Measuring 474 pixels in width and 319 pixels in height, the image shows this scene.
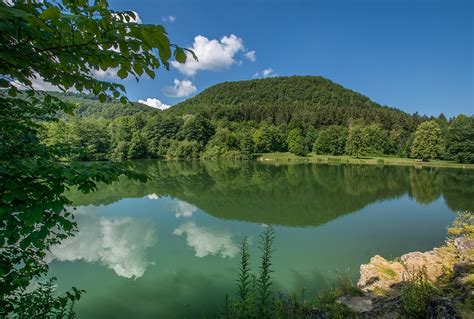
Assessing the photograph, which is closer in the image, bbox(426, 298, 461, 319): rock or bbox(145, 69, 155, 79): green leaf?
bbox(145, 69, 155, 79): green leaf

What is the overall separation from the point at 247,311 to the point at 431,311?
3.32 metres

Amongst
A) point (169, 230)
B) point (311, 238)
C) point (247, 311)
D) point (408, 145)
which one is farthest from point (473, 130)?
point (247, 311)

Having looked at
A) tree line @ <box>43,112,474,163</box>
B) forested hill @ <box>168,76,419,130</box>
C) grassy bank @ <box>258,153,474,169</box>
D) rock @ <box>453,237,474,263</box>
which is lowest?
rock @ <box>453,237,474,263</box>

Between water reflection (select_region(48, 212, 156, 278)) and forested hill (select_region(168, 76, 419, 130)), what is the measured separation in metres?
79.2

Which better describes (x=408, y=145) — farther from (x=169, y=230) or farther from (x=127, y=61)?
(x=127, y=61)

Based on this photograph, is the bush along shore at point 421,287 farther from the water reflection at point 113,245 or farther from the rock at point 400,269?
the water reflection at point 113,245

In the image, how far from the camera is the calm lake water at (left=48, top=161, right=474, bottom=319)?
795 cm

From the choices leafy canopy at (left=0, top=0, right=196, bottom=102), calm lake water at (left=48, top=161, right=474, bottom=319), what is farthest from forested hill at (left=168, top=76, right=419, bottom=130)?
leafy canopy at (left=0, top=0, right=196, bottom=102)

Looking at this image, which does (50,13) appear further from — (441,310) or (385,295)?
(385,295)

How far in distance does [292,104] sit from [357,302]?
106m

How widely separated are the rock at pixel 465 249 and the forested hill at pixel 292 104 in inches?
3181

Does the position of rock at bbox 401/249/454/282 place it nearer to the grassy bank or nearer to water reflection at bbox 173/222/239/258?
water reflection at bbox 173/222/239/258

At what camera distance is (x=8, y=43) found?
2.04 metres

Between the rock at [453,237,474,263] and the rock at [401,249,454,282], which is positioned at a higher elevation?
the rock at [453,237,474,263]
